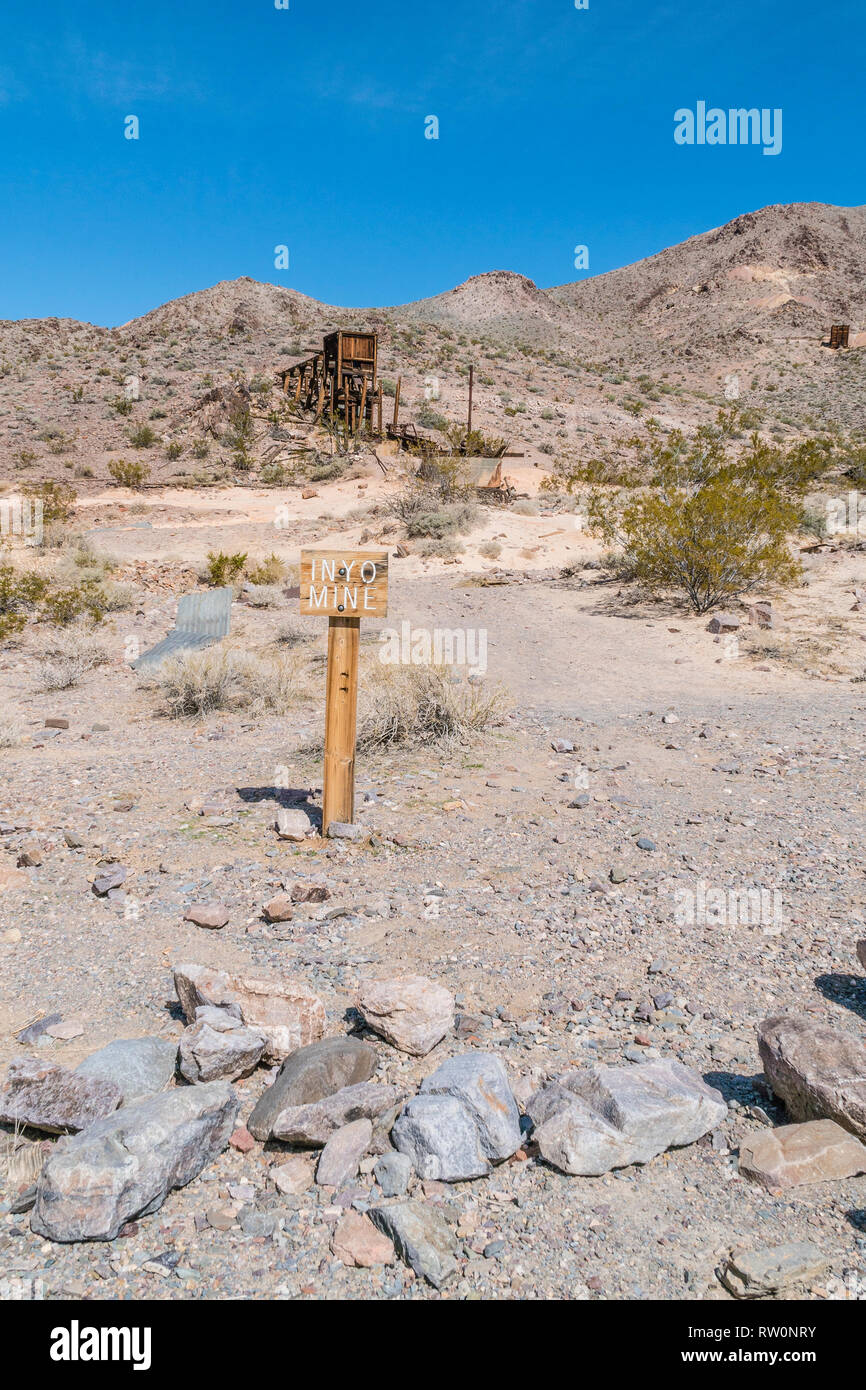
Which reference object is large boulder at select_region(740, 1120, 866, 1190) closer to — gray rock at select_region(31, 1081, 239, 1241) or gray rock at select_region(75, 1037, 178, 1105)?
gray rock at select_region(31, 1081, 239, 1241)

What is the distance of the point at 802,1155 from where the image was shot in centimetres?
229

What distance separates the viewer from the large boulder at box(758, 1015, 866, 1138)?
2.36m

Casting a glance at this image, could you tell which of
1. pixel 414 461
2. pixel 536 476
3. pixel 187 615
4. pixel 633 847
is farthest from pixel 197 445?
pixel 633 847

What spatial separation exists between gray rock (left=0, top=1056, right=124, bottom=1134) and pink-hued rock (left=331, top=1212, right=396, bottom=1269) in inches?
34.0

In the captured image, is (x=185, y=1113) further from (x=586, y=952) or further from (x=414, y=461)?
(x=414, y=461)

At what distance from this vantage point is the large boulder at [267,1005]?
2863 mm

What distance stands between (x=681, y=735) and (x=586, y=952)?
379 cm

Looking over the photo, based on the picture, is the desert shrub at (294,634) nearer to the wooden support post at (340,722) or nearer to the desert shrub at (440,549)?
the desert shrub at (440,549)

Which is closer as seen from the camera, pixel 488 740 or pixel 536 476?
pixel 488 740

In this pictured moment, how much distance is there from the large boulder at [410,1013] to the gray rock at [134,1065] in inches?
28.1

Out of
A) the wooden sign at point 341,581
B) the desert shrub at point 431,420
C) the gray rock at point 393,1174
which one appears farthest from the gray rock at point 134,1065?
the desert shrub at point 431,420

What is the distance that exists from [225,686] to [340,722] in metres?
3.30

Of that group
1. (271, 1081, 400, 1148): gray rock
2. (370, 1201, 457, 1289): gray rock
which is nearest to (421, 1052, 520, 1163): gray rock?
(271, 1081, 400, 1148): gray rock

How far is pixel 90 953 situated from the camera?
3.62 metres
